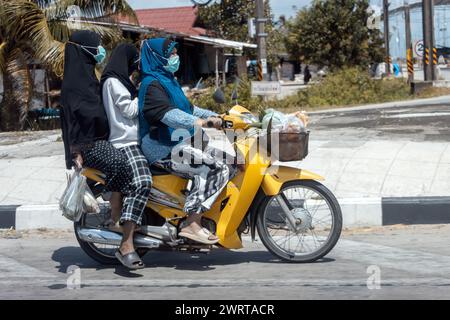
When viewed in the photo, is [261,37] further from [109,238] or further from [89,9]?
[109,238]

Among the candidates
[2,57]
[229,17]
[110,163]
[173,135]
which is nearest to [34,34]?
[2,57]

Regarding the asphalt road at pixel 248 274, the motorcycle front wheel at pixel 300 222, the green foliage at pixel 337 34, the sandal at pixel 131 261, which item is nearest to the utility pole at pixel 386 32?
the green foliage at pixel 337 34

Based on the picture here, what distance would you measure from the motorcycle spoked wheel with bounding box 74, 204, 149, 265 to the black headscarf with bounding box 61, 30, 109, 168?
0.59 m

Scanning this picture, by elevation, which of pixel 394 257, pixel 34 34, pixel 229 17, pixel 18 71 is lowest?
pixel 394 257

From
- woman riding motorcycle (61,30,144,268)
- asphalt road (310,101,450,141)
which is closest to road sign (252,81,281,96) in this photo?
asphalt road (310,101,450,141)

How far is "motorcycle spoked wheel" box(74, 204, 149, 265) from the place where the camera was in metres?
6.33

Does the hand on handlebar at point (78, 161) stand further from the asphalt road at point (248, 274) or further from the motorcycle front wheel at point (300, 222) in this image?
the motorcycle front wheel at point (300, 222)

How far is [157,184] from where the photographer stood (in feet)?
19.9

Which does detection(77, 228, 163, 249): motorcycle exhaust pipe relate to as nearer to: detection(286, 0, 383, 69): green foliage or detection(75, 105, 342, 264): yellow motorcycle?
detection(75, 105, 342, 264): yellow motorcycle

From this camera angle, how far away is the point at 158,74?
5926 mm

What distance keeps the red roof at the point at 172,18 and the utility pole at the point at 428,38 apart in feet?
54.8

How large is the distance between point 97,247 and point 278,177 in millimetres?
1600

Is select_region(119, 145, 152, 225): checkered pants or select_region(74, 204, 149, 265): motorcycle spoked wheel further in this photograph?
select_region(74, 204, 149, 265): motorcycle spoked wheel
